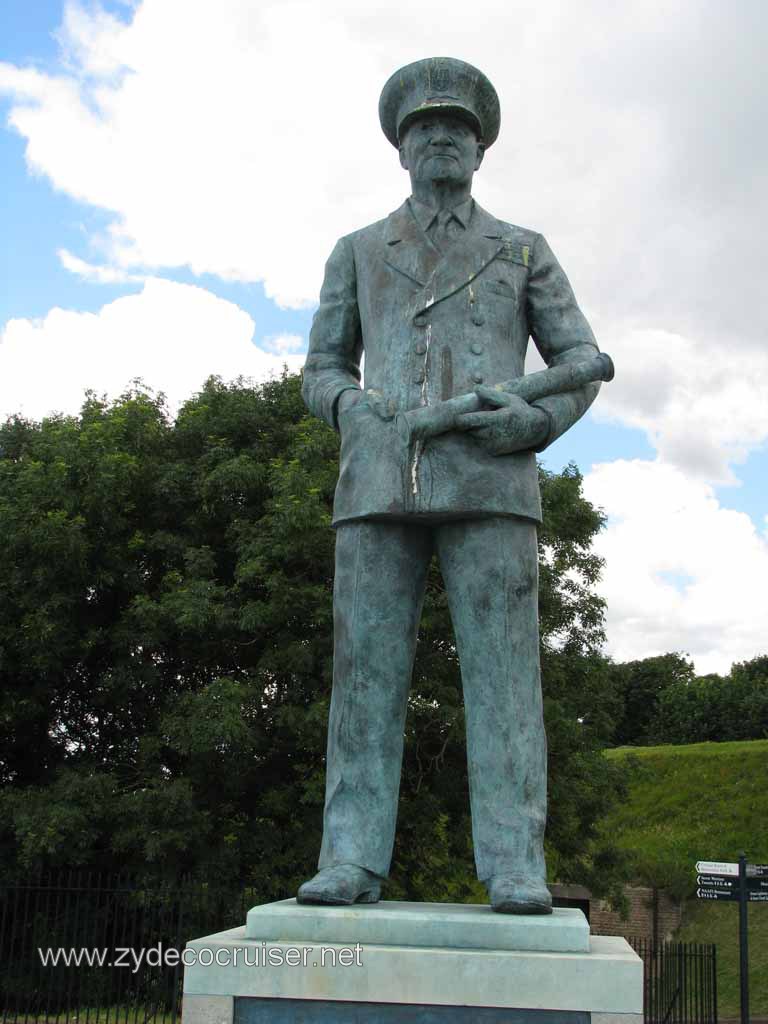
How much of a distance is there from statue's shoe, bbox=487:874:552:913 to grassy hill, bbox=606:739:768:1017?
15.2m

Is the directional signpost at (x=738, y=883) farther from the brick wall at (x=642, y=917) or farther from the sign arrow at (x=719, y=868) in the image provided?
the brick wall at (x=642, y=917)

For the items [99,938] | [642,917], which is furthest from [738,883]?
[642,917]

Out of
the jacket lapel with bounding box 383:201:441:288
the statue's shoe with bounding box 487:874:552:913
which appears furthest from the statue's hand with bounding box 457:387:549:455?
the statue's shoe with bounding box 487:874:552:913

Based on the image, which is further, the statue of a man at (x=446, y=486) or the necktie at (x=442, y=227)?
the necktie at (x=442, y=227)

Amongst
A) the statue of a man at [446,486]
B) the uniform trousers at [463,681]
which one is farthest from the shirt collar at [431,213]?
the uniform trousers at [463,681]

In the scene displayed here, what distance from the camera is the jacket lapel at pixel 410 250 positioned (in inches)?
194

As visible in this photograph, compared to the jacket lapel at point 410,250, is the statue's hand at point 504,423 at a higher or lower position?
lower

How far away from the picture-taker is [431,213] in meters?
5.06

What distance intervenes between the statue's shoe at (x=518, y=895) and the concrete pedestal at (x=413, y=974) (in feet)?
0.46

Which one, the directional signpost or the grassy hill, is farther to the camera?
the grassy hill

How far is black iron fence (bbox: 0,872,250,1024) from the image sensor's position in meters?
14.0

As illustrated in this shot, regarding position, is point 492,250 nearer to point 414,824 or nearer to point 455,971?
point 455,971

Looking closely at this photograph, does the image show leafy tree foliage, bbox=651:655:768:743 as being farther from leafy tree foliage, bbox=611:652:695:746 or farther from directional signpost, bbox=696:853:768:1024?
directional signpost, bbox=696:853:768:1024

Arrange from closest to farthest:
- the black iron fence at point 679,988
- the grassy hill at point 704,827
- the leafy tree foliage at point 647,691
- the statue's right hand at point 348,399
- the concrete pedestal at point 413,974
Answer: the concrete pedestal at point 413,974 → the statue's right hand at point 348,399 → the black iron fence at point 679,988 → the grassy hill at point 704,827 → the leafy tree foliage at point 647,691
